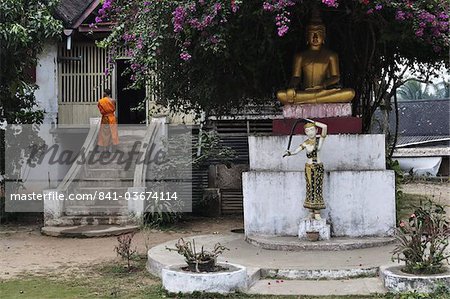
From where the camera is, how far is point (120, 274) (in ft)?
24.9

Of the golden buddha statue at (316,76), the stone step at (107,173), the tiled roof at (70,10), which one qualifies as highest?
the tiled roof at (70,10)

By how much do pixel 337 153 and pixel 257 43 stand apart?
6.85ft

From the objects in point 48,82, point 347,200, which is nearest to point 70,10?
point 48,82

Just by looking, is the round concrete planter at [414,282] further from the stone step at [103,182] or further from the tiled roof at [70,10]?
the tiled roof at [70,10]

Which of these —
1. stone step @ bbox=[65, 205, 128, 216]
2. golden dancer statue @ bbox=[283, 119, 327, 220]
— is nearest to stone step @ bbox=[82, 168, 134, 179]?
stone step @ bbox=[65, 205, 128, 216]

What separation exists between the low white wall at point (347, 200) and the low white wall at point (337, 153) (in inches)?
8.1

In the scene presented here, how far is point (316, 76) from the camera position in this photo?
8.92 meters

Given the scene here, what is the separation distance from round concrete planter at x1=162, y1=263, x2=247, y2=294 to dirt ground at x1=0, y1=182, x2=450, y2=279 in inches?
95.5

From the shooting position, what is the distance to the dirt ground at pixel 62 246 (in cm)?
830

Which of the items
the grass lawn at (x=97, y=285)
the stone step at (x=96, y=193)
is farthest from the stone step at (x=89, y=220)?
the grass lawn at (x=97, y=285)

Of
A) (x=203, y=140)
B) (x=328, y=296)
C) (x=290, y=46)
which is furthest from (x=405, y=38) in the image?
(x=203, y=140)

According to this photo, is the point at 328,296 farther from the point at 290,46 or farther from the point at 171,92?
the point at 171,92

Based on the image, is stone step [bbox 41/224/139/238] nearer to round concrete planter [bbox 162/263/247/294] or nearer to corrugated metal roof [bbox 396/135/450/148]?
round concrete planter [bbox 162/263/247/294]

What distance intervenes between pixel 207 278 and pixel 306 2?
4.35 m
